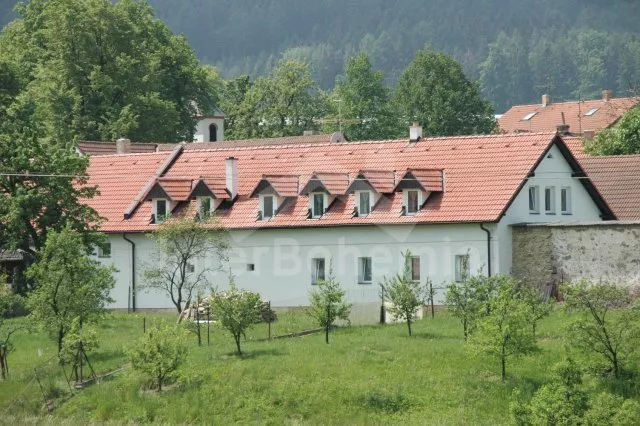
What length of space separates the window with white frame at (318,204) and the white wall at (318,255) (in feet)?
2.67

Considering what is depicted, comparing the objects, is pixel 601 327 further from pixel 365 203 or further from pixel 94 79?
pixel 94 79

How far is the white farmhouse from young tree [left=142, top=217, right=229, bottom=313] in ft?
1.98

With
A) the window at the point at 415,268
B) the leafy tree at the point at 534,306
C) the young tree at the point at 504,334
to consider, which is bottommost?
the young tree at the point at 504,334

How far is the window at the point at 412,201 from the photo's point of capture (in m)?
59.3

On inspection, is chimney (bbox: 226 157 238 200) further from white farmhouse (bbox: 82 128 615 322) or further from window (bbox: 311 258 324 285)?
window (bbox: 311 258 324 285)

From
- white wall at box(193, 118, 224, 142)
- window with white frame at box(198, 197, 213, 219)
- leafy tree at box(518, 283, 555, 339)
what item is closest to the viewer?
leafy tree at box(518, 283, 555, 339)

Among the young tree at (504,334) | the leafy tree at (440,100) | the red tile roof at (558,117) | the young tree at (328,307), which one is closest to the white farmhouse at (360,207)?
the young tree at (328,307)

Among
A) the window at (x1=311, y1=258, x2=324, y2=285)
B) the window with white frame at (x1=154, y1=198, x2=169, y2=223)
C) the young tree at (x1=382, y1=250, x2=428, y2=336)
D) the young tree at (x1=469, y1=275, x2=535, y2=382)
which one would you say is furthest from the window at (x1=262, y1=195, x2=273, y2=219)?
the young tree at (x1=469, y1=275, x2=535, y2=382)

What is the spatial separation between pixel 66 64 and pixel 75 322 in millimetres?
48918

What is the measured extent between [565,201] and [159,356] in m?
22.2

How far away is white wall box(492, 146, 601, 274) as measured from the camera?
56969 millimetres

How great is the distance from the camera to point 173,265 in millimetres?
60188

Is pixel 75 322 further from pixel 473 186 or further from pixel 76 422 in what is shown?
pixel 473 186

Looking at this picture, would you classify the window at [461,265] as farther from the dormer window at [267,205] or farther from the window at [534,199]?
the dormer window at [267,205]
